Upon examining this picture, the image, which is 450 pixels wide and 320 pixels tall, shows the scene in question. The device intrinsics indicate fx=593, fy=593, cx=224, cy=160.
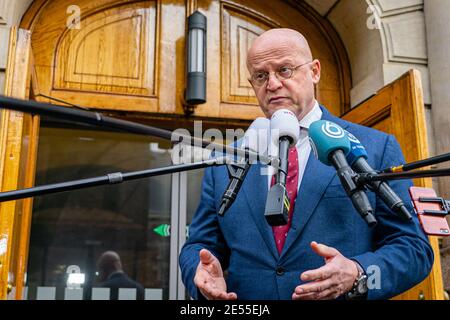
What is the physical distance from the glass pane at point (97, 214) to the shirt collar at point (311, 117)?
3977mm

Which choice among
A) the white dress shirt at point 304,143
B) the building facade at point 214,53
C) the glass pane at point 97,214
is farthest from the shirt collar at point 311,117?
the glass pane at point 97,214

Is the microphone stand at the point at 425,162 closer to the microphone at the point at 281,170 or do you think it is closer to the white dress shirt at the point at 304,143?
the microphone at the point at 281,170

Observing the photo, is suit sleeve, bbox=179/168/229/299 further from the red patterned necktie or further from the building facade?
the building facade

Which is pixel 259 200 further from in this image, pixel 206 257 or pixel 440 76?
pixel 440 76

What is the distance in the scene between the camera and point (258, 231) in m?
2.05

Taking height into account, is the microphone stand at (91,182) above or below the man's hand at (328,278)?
above

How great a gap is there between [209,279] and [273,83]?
744mm

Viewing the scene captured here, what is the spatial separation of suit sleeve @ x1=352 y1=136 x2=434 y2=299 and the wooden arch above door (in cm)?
238

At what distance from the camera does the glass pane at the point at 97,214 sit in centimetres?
621

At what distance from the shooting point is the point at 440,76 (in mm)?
4059

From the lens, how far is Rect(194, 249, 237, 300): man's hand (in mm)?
1742
